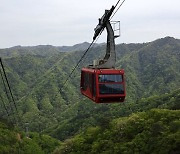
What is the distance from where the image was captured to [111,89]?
2067 centimetres

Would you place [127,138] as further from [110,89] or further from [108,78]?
[108,78]

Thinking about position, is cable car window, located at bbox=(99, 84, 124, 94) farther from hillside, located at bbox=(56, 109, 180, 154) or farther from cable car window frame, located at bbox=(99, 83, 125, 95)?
hillside, located at bbox=(56, 109, 180, 154)

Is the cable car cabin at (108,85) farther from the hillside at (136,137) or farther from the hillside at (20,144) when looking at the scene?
the hillside at (20,144)

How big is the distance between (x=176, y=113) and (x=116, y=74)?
4381 centimetres

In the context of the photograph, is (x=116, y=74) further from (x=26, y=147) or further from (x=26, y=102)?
(x=26, y=102)

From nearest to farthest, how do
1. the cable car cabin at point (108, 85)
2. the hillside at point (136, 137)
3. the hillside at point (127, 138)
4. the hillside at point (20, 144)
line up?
the cable car cabin at point (108, 85)
the hillside at point (136, 137)
the hillside at point (127, 138)
the hillside at point (20, 144)

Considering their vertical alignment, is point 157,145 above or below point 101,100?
below

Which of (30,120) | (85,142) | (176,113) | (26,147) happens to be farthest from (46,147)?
(30,120)

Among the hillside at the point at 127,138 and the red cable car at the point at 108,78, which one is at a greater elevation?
the red cable car at the point at 108,78

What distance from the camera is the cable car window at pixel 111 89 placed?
66.9 ft

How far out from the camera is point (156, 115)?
208ft

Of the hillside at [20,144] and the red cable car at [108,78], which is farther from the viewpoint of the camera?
the hillside at [20,144]

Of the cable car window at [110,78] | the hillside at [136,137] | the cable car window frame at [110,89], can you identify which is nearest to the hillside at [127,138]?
the hillside at [136,137]

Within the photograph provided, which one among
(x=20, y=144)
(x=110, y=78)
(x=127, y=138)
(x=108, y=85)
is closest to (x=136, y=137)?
(x=127, y=138)
